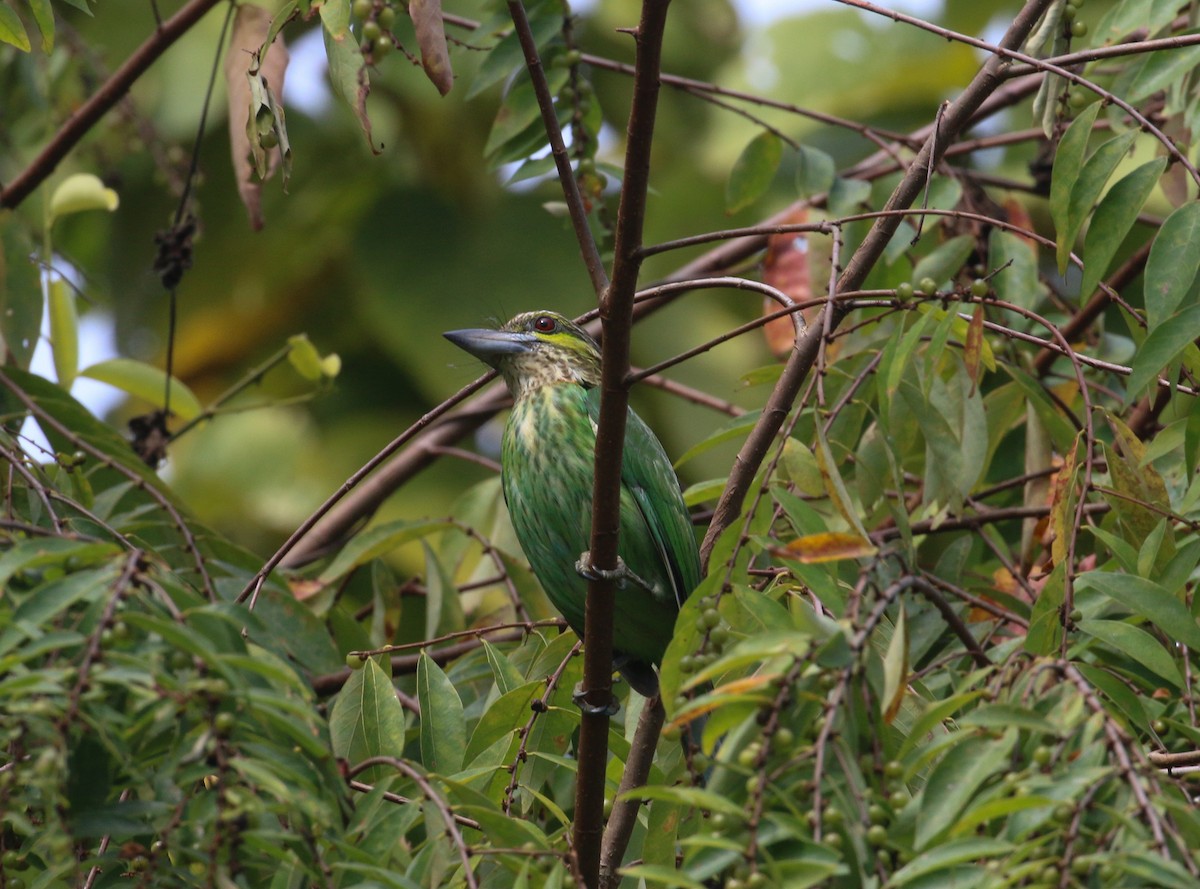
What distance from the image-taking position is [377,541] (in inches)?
158

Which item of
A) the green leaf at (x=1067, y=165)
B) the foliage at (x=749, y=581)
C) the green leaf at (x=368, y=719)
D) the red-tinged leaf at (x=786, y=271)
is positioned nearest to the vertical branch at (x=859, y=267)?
the foliage at (x=749, y=581)

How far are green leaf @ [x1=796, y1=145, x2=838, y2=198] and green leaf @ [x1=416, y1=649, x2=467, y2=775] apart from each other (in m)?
2.13

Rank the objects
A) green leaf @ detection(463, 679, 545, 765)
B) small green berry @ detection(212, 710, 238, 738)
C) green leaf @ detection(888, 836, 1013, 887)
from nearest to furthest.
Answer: green leaf @ detection(888, 836, 1013, 887) < small green berry @ detection(212, 710, 238, 738) < green leaf @ detection(463, 679, 545, 765)

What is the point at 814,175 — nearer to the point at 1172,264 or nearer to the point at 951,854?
the point at 1172,264

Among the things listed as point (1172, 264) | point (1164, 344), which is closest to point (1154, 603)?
point (1164, 344)

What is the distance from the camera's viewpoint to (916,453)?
4.04 m

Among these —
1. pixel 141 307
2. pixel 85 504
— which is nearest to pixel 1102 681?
pixel 85 504

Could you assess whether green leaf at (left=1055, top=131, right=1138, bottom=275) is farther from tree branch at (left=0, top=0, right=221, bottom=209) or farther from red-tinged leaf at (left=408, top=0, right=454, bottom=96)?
tree branch at (left=0, top=0, right=221, bottom=209)

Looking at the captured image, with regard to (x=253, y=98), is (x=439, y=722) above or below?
below

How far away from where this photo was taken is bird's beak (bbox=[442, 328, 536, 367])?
13.1 feet

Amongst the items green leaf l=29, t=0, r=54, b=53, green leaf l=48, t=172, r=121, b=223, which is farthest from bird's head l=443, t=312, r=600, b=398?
green leaf l=29, t=0, r=54, b=53

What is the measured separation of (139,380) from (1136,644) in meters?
3.33

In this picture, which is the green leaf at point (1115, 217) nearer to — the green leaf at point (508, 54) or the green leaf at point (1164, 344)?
the green leaf at point (1164, 344)

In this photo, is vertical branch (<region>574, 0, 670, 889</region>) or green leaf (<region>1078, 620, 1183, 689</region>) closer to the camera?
vertical branch (<region>574, 0, 670, 889</region>)
